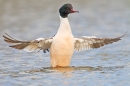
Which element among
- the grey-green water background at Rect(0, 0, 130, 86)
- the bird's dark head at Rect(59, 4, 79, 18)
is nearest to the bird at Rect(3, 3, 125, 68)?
the bird's dark head at Rect(59, 4, 79, 18)

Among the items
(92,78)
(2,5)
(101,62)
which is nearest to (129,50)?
(101,62)

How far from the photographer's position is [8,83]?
39.0ft

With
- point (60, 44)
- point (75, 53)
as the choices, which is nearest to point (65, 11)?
point (60, 44)

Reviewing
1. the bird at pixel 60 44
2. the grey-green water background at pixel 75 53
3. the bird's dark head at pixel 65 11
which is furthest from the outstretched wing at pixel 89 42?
the bird's dark head at pixel 65 11

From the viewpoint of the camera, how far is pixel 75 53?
16.8m

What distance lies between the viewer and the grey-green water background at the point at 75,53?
40.3 feet

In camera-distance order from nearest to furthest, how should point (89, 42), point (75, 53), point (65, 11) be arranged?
point (65, 11) → point (89, 42) → point (75, 53)

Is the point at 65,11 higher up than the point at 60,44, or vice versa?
the point at 65,11

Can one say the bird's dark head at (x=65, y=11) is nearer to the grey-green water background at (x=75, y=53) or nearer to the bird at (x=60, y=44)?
the bird at (x=60, y=44)

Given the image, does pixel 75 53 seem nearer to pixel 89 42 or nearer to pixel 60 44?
pixel 89 42

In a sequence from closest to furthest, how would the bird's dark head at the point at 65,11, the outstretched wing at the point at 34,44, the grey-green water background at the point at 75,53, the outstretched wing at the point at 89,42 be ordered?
the grey-green water background at the point at 75,53, the outstretched wing at the point at 34,44, the bird's dark head at the point at 65,11, the outstretched wing at the point at 89,42

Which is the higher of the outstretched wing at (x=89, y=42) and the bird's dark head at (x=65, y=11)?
the bird's dark head at (x=65, y=11)

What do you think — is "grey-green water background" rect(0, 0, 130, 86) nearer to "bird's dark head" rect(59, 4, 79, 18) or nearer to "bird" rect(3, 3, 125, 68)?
"bird" rect(3, 3, 125, 68)

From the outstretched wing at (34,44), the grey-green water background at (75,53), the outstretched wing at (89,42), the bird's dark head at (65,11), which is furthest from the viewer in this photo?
the outstretched wing at (89,42)
